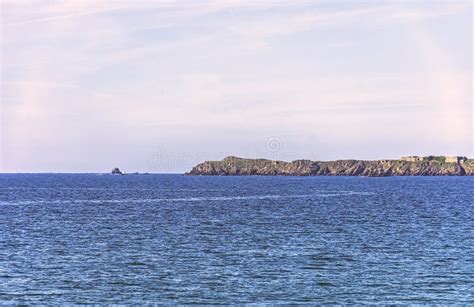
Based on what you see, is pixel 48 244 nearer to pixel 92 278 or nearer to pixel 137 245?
pixel 137 245

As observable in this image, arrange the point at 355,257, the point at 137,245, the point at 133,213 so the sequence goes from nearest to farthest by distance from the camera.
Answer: the point at 355,257 → the point at 137,245 → the point at 133,213

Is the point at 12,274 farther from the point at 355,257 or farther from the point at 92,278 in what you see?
the point at 355,257

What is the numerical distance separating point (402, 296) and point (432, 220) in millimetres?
48846

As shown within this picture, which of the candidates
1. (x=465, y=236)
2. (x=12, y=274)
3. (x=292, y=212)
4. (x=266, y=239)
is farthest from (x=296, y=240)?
(x=292, y=212)

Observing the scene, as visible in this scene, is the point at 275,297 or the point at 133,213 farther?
the point at 133,213

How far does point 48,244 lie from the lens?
61.1 m

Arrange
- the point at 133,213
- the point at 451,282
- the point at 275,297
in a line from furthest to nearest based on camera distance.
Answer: the point at 133,213 < the point at 451,282 < the point at 275,297

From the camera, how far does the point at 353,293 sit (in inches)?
1591

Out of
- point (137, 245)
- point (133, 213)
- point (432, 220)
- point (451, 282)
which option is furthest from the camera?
point (133, 213)

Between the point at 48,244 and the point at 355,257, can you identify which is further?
the point at 48,244

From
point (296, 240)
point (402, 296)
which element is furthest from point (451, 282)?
point (296, 240)

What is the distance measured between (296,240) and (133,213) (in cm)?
4100

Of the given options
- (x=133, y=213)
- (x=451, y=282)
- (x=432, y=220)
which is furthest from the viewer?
(x=133, y=213)

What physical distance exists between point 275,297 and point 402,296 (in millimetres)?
7141
